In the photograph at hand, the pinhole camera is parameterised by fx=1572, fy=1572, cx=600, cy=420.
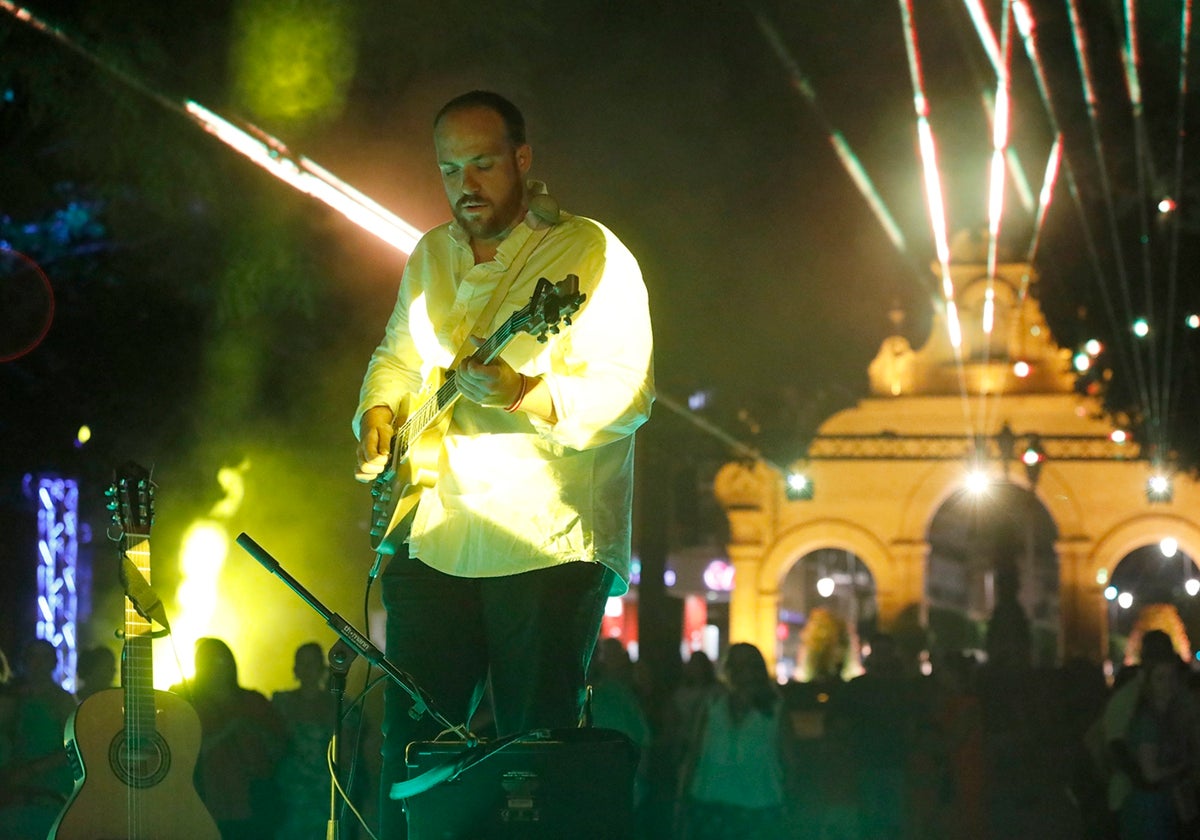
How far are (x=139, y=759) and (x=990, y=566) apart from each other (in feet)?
140

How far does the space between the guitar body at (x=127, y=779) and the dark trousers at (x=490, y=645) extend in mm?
1398

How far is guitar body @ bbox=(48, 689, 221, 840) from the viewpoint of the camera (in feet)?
16.0

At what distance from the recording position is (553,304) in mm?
3451

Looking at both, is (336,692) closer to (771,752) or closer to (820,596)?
(771,752)

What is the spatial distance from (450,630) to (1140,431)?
793 inches

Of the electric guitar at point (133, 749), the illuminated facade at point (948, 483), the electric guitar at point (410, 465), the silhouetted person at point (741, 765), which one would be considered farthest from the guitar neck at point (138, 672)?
the illuminated facade at point (948, 483)

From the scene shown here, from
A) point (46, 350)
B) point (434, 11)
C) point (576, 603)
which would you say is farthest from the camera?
point (46, 350)

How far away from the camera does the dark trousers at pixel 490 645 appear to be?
3.81m

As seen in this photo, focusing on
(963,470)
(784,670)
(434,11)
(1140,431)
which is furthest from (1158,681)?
(784,670)

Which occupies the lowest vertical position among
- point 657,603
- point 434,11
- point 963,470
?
point 657,603

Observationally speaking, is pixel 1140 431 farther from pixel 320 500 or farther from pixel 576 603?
pixel 576 603

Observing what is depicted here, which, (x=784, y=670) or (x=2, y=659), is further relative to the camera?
(x=784, y=670)

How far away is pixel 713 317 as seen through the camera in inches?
635

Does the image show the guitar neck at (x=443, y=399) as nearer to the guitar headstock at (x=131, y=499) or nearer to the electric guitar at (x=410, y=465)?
the electric guitar at (x=410, y=465)
